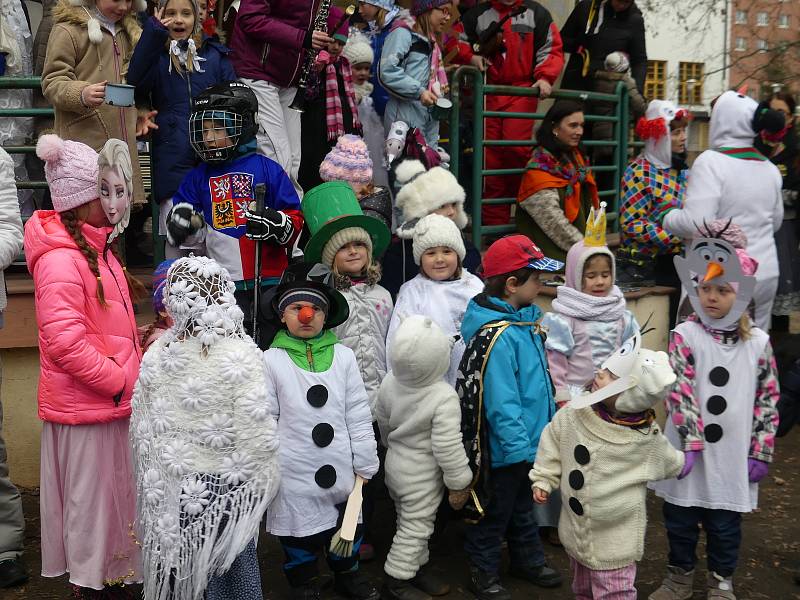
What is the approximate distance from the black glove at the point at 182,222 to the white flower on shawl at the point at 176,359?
142 cm

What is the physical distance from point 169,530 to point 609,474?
1.78m

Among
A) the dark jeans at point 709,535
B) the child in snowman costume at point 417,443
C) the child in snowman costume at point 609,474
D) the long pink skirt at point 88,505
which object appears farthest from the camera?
the dark jeans at point 709,535

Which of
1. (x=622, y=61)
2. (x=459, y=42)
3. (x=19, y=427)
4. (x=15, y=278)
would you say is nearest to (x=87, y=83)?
(x=15, y=278)

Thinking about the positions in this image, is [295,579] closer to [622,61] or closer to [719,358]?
[719,358]

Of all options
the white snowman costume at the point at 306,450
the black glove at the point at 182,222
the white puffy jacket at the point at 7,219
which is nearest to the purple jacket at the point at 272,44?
the black glove at the point at 182,222

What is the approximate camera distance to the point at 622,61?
8547 mm

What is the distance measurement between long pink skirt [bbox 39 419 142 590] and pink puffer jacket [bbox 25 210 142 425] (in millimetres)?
103

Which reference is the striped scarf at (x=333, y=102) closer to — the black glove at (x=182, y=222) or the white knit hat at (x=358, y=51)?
Answer: the white knit hat at (x=358, y=51)

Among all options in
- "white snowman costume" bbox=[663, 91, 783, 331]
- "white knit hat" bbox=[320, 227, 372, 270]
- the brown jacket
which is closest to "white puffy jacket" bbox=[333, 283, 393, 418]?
"white knit hat" bbox=[320, 227, 372, 270]

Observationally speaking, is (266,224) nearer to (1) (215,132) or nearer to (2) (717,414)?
(1) (215,132)

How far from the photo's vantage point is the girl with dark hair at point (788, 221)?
23.9ft

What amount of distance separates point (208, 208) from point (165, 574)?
7.21 ft

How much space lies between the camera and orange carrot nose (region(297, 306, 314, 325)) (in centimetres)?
412

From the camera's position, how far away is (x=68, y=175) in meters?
4.15
